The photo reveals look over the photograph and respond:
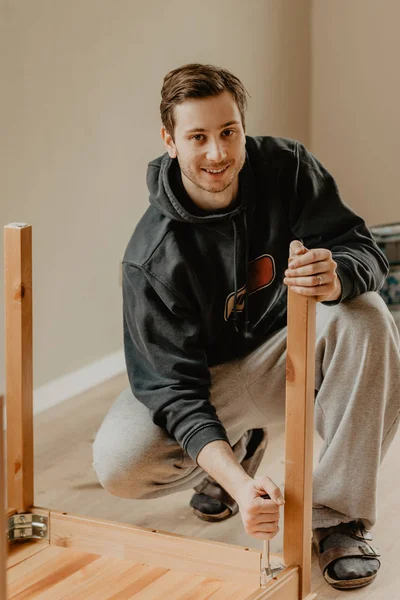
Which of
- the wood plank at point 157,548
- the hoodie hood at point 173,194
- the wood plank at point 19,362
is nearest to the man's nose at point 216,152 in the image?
the hoodie hood at point 173,194

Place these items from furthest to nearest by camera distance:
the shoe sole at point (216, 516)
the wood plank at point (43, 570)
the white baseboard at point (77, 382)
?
1. the white baseboard at point (77, 382)
2. the shoe sole at point (216, 516)
3. the wood plank at point (43, 570)

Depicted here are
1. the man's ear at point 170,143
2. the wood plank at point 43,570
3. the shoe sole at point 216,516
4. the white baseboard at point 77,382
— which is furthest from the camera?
the white baseboard at point 77,382

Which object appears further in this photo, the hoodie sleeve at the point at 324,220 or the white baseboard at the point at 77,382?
the white baseboard at the point at 77,382

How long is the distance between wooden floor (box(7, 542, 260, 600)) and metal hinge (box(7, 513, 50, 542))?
3 centimetres

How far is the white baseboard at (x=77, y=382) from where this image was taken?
2605 millimetres

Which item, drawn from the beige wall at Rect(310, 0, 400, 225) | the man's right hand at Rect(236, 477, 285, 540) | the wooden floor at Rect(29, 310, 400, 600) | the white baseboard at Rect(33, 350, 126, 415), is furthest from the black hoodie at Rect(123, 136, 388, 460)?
the beige wall at Rect(310, 0, 400, 225)

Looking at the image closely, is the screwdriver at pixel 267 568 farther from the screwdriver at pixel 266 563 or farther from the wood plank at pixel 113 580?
the wood plank at pixel 113 580

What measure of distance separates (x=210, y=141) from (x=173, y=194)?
12cm

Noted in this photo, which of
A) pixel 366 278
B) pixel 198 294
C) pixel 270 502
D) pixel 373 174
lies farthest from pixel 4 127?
pixel 373 174

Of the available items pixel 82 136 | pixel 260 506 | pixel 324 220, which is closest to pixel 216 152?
pixel 324 220

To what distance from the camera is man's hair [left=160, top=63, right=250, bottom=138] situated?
1658mm

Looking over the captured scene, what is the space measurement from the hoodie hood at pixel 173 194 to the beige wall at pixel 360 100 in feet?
6.27

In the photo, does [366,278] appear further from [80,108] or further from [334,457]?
[80,108]

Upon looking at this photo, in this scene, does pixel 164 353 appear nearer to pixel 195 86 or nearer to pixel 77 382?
pixel 195 86
